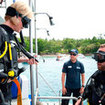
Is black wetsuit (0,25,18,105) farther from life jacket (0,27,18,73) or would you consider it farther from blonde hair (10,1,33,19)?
blonde hair (10,1,33,19)

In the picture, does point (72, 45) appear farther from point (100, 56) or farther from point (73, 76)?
point (100, 56)

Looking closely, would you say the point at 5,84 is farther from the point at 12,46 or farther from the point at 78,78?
the point at 78,78

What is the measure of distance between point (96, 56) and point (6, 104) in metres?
0.76

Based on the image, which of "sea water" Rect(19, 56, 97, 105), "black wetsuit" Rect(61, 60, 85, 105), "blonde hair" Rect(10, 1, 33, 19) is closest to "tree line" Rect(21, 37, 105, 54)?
"sea water" Rect(19, 56, 97, 105)

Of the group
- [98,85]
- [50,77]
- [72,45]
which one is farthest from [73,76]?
[72,45]

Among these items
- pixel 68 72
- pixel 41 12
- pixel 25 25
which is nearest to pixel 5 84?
pixel 25 25

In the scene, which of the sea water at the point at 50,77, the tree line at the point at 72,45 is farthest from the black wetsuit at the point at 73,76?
the tree line at the point at 72,45

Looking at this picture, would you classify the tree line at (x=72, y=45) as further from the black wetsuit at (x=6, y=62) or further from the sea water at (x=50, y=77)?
the black wetsuit at (x=6, y=62)

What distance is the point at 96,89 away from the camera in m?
1.26

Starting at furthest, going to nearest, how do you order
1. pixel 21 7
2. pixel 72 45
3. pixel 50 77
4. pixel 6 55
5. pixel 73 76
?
pixel 72 45
pixel 50 77
pixel 73 76
pixel 21 7
pixel 6 55

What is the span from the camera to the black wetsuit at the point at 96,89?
1.23 m

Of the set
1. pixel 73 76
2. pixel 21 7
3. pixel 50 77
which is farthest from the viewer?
pixel 50 77

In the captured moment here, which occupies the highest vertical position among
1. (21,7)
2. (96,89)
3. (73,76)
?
(21,7)

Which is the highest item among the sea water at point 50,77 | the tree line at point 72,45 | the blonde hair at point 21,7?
the blonde hair at point 21,7
